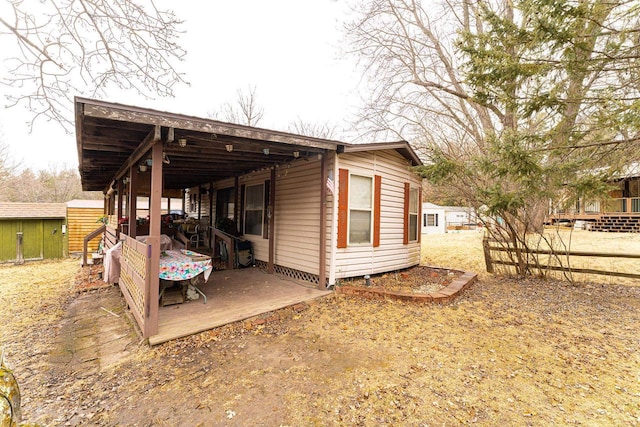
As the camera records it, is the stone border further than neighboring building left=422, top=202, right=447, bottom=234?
No

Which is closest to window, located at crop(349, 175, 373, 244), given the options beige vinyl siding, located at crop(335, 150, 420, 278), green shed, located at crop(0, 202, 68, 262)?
beige vinyl siding, located at crop(335, 150, 420, 278)

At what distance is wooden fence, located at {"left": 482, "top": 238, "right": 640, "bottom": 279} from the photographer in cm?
574

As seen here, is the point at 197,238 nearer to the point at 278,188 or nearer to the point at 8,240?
the point at 278,188

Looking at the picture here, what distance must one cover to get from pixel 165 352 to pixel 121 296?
10.0 ft

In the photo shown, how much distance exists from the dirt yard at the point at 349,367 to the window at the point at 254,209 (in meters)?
3.43

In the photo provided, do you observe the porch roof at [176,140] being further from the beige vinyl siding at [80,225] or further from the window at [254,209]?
the beige vinyl siding at [80,225]

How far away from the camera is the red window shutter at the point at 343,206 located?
210 inches

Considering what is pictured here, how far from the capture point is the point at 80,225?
11.4 m

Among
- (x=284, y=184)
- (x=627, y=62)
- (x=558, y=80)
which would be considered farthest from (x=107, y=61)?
(x=627, y=62)

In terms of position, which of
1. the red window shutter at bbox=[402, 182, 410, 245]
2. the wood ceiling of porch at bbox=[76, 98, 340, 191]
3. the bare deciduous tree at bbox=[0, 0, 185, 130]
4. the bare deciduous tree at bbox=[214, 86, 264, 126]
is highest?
the bare deciduous tree at bbox=[214, 86, 264, 126]

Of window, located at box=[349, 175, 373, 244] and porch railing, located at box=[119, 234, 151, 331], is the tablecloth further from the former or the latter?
window, located at box=[349, 175, 373, 244]

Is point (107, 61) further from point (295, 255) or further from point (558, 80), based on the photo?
point (558, 80)

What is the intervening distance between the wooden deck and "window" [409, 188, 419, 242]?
327 cm

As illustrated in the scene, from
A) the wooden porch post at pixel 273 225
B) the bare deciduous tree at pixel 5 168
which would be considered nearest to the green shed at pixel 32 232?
the wooden porch post at pixel 273 225
